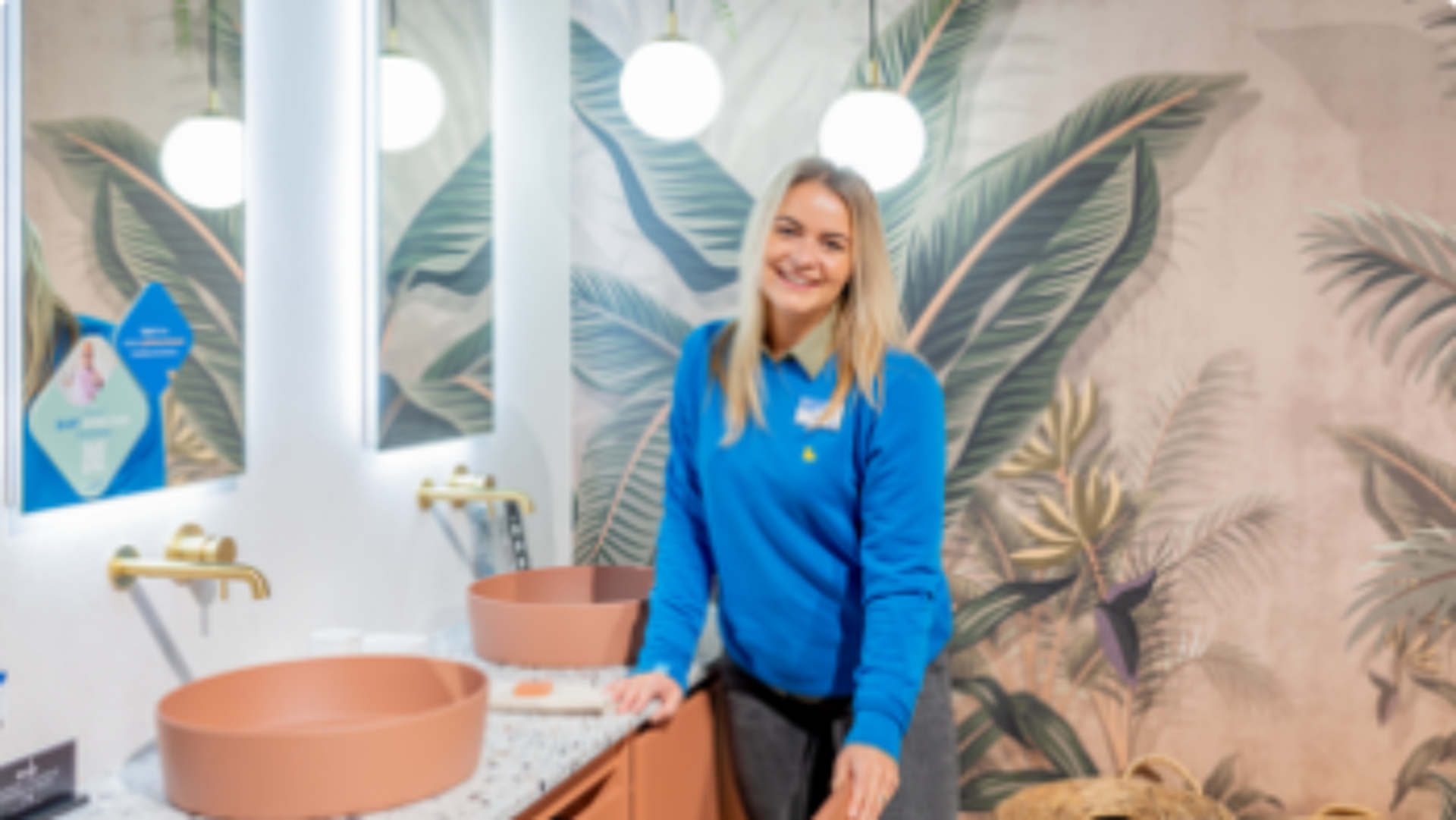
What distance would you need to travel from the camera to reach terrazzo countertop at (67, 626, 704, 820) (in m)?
1.24

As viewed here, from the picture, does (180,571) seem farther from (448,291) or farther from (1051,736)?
(1051,736)

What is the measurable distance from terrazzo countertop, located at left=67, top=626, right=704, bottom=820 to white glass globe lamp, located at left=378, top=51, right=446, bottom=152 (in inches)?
39.3

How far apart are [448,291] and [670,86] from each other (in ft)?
2.07

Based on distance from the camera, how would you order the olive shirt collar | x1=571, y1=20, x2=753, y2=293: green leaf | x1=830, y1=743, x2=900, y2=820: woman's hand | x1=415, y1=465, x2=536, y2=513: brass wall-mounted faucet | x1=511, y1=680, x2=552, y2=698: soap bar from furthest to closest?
x1=571, y1=20, x2=753, y2=293: green leaf
x1=415, y1=465, x2=536, y2=513: brass wall-mounted faucet
the olive shirt collar
x1=511, y1=680, x2=552, y2=698: soap bar
x1=830, y1=743, x2=900, y2=820: woman's hand

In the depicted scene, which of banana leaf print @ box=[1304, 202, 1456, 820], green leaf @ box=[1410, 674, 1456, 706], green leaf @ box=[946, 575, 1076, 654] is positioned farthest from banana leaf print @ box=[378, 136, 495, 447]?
green leaf @ box=[1410, 674, 1456, 706]

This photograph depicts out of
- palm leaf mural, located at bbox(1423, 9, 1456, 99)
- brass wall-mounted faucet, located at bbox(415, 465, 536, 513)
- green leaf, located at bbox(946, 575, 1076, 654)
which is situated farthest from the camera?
green leaf, located at bbox(946, 575, 1076, 654)

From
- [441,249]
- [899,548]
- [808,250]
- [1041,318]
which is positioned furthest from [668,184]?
[899,548]

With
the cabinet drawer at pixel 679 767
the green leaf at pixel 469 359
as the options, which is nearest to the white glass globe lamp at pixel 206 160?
the green leaf at pixel 469 359

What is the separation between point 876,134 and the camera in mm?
2338

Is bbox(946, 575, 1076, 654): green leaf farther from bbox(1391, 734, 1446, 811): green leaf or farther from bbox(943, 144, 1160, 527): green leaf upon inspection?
bbox(1391, 734, 1446, 811): green leaf

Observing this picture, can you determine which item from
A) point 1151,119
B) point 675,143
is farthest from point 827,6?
point 1151,119

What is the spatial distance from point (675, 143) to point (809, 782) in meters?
1.47

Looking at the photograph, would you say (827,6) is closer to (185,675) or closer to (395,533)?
(395,533)

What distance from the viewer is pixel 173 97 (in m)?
1.47
